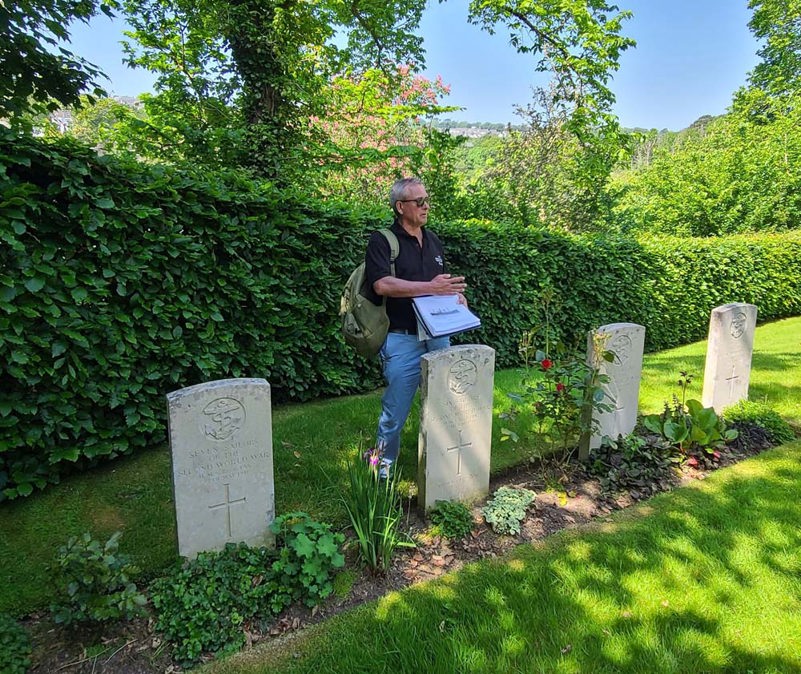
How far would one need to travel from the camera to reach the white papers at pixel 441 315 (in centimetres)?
322

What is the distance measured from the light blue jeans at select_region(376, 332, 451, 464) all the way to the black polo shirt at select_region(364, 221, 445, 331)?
12 cm

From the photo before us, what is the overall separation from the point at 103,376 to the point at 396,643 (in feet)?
9.65

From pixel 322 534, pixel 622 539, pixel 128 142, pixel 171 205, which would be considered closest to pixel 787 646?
pixel 622 539

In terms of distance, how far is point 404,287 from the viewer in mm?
3156

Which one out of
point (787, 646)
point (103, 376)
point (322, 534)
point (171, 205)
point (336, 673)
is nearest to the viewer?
point (336, 673)

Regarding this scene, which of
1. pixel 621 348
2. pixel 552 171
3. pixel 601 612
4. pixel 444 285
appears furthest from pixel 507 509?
pixel 552 171

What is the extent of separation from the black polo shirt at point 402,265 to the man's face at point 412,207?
9cm

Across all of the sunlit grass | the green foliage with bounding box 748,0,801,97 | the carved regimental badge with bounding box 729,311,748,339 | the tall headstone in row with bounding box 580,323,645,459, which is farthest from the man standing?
the green foliage with bounding box 748,0,801,97

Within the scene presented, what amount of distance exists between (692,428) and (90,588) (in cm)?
451

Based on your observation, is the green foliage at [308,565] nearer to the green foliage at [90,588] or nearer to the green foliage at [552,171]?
the green foliage at [90,588]

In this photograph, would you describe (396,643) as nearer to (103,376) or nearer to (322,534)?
(322,534)

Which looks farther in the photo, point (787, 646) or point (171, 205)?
point (171, 205)

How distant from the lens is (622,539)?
311cm

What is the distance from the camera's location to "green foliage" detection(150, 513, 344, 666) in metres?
2.34
